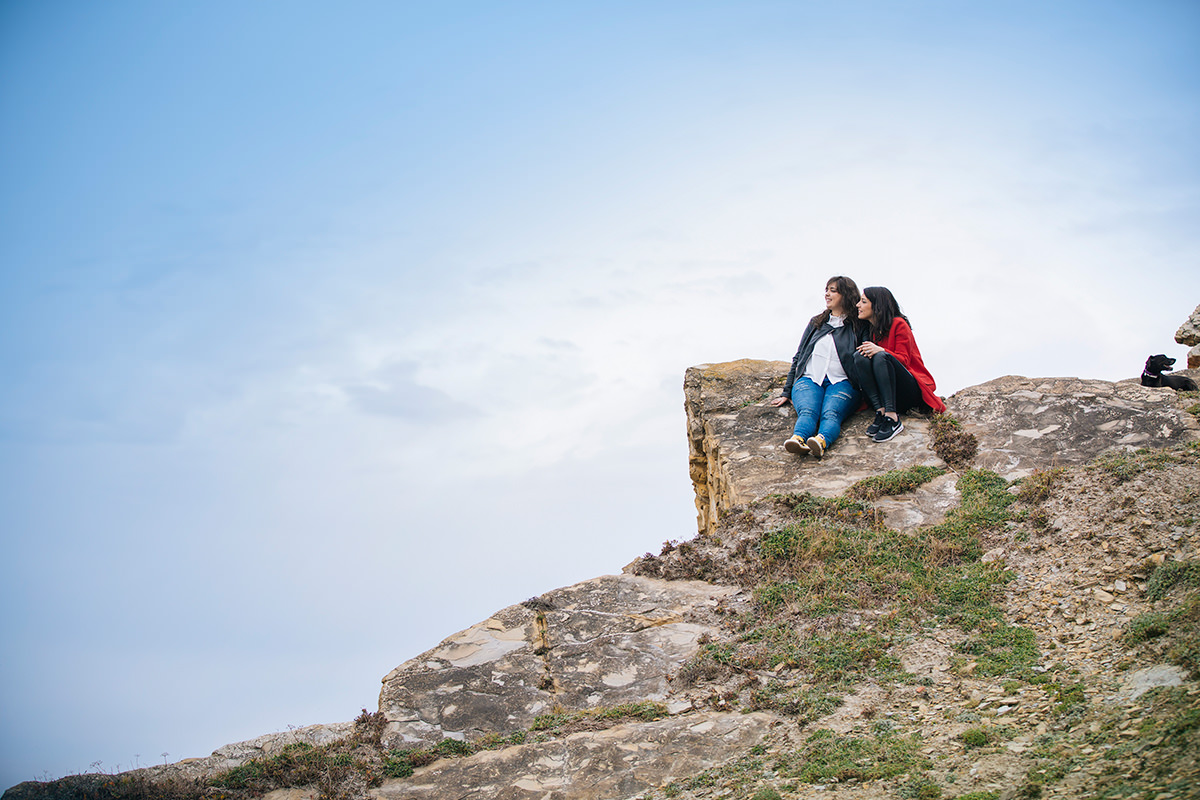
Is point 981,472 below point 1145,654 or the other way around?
the other way around

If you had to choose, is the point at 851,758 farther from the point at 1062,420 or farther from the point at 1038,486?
the point at 1062,420

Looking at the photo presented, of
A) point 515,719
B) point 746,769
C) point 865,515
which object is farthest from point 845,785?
point 865,515

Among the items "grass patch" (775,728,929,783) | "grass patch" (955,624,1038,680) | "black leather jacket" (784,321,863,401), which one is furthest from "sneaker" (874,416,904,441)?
"grass patch" (775,728,929,783)

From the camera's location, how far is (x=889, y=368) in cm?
1218

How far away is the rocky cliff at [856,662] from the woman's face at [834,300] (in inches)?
107

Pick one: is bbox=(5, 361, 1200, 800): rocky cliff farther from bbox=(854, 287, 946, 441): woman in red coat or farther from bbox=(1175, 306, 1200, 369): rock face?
bbox=(1175, 306, 1200, 369): rock face

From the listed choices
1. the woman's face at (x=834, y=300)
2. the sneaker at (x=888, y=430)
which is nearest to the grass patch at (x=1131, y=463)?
the sneaker at (x=888, y=430)

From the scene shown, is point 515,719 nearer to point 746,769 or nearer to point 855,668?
point 746,769

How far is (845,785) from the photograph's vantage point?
18.0 ft

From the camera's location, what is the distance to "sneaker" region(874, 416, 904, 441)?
1201 centimetres

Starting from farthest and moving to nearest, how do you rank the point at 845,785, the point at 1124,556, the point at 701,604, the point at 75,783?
the point at 701,604 → the point at 1124,556 → the point at 75,783 → the point at 845,785

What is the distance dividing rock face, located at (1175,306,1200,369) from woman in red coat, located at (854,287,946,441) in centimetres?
442

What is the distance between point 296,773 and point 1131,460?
875 centimetres

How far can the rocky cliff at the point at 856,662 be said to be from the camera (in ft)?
18.2
